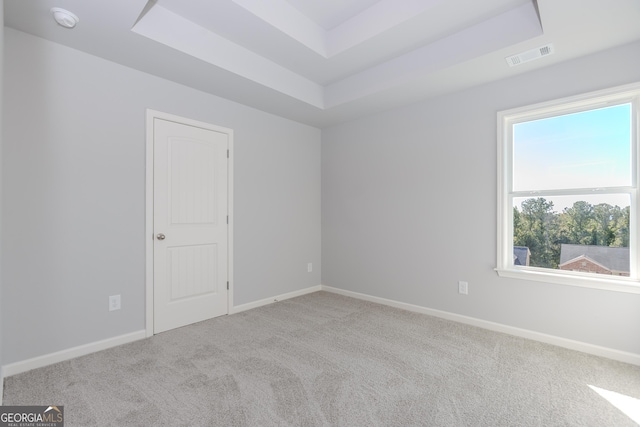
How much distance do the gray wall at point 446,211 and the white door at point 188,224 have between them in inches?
66.8

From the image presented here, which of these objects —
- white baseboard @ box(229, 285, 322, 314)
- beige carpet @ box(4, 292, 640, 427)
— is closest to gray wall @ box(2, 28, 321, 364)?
beige carpet @ box(4, 292, 640, 427)

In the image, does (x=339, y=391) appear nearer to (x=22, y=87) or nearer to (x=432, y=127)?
(x=432, y=127)

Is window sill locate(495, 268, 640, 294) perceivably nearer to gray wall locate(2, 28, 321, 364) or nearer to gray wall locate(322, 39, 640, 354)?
gray wall locate(322, 39, 640, 354)

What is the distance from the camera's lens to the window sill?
234 centimetres

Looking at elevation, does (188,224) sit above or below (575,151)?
below

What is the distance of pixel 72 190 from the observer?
7.93ft

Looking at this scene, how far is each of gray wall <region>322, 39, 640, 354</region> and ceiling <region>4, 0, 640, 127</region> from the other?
0.66 feet

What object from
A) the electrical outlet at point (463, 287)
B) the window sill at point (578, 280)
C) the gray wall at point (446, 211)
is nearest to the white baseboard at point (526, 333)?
the gray wall at point (446, 211)

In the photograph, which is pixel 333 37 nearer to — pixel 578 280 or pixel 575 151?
pixel 575 151

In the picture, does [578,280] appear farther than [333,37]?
No

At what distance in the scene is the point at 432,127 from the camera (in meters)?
3.42

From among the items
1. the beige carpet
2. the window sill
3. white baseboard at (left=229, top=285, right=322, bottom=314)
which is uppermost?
the window sill

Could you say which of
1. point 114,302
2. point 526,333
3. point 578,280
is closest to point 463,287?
point 526,333

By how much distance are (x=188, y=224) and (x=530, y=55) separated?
11.3ft
